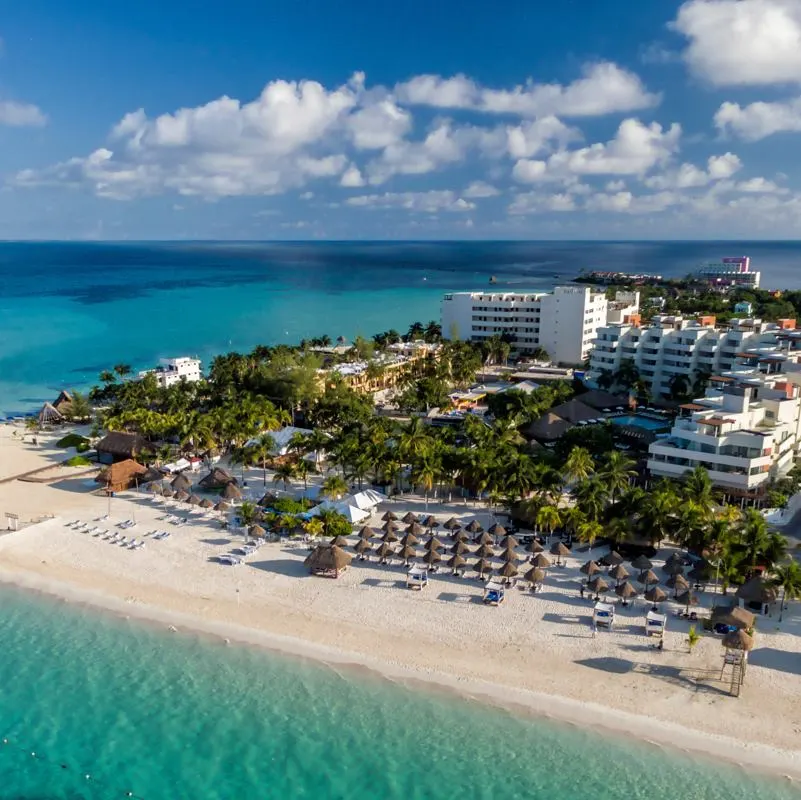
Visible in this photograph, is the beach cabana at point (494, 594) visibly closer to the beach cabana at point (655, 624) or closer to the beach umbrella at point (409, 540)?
the beach umbrella at point (409, 540)

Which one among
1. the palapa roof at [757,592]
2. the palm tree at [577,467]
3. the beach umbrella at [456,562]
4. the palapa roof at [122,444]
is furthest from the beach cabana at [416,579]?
the palapa roof at [122,444]

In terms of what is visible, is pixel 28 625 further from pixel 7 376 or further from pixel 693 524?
pixel 7 376

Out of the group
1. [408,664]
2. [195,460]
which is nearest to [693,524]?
[408,664]

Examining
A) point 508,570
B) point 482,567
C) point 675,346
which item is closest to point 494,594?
point 508,570

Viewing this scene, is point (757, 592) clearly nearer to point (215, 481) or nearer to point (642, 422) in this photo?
point (642, 422)

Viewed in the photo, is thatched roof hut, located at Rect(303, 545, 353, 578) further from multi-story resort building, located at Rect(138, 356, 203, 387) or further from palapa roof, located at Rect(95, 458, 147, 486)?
multi-story resort building, located at Rect(138, 356, 203, 387)

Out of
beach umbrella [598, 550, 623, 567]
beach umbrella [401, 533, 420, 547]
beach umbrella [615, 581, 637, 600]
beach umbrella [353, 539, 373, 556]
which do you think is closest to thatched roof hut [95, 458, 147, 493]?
beach umbrella [353, 539, 373, 556]
